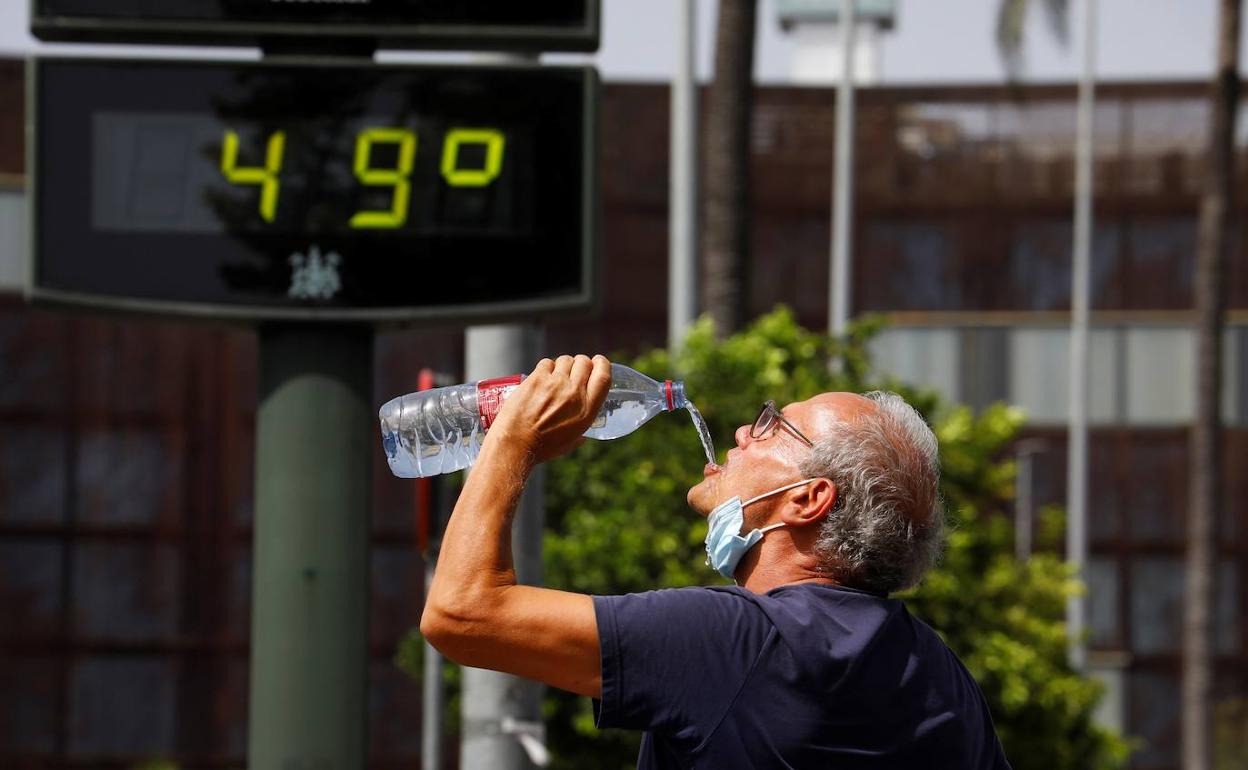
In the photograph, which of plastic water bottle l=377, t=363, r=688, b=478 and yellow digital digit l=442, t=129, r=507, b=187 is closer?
plastic water bottle l=377, t=363, r=688, b=478

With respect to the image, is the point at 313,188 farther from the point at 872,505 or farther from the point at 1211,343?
the point at 1211,343

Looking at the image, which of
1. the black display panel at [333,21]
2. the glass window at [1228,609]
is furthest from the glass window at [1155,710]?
the black display panel at [333,21]

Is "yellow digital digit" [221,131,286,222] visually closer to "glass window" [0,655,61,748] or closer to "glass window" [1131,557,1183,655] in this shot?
"glass window" [0,655,61,748]

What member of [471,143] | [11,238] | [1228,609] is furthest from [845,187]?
[471,143]

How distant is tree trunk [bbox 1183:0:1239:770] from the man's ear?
77.6 ft

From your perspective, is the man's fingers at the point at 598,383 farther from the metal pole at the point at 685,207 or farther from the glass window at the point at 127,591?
the glass window at the point at 127,591

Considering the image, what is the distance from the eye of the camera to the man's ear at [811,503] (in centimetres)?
327

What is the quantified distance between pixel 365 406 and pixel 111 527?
25.0m

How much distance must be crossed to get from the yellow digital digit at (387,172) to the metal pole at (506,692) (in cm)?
145

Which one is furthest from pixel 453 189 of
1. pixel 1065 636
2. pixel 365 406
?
pixel 1065 636

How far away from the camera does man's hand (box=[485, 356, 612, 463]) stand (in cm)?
321

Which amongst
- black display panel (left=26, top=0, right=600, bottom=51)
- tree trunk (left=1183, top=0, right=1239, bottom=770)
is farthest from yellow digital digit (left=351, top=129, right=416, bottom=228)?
tree trunk (left=1183, top=0, right=1239, bottom=770)

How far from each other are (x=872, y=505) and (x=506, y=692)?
416 cm

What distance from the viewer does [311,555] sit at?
5.91m
